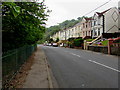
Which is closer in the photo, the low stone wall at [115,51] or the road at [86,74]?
the road at [86,74]

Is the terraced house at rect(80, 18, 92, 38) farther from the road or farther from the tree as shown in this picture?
the tree

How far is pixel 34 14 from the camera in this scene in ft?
28.8

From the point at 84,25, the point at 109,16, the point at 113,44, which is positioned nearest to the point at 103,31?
the point at 109,16

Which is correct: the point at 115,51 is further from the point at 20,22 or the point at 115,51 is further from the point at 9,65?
the point at 9,65

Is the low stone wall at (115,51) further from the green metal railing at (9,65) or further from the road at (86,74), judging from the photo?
the green metal railing at (9,65)

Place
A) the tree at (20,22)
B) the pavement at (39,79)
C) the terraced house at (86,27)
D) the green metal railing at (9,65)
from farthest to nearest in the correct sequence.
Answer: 1. the terraced house at (86,27)
2. the tree at (20,22)
3. the pavement at (39,79)
4. the green metal railing at (9,65)

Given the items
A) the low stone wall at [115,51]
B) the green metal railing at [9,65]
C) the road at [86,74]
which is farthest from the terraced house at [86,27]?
the green metal railing at [9,65]

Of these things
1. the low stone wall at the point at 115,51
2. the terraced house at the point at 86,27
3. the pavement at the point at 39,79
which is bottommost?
the pavement at the point at 39,79

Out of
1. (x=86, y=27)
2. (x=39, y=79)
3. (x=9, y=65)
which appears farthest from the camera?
(x=86, y=27)

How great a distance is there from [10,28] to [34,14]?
5.09 ft

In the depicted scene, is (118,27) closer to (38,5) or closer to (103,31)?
(103,31)

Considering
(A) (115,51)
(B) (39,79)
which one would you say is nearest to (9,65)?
(B) (39,79)

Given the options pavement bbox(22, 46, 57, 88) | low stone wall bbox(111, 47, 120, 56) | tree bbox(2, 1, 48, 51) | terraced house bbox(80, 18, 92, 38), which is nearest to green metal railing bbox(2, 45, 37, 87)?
pavement bbox(22, 46, 57, 88)

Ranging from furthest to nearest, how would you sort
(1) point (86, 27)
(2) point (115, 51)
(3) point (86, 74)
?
(1) point (86, 27) < (2) point (115, 51) < (3) point (86, 74)
